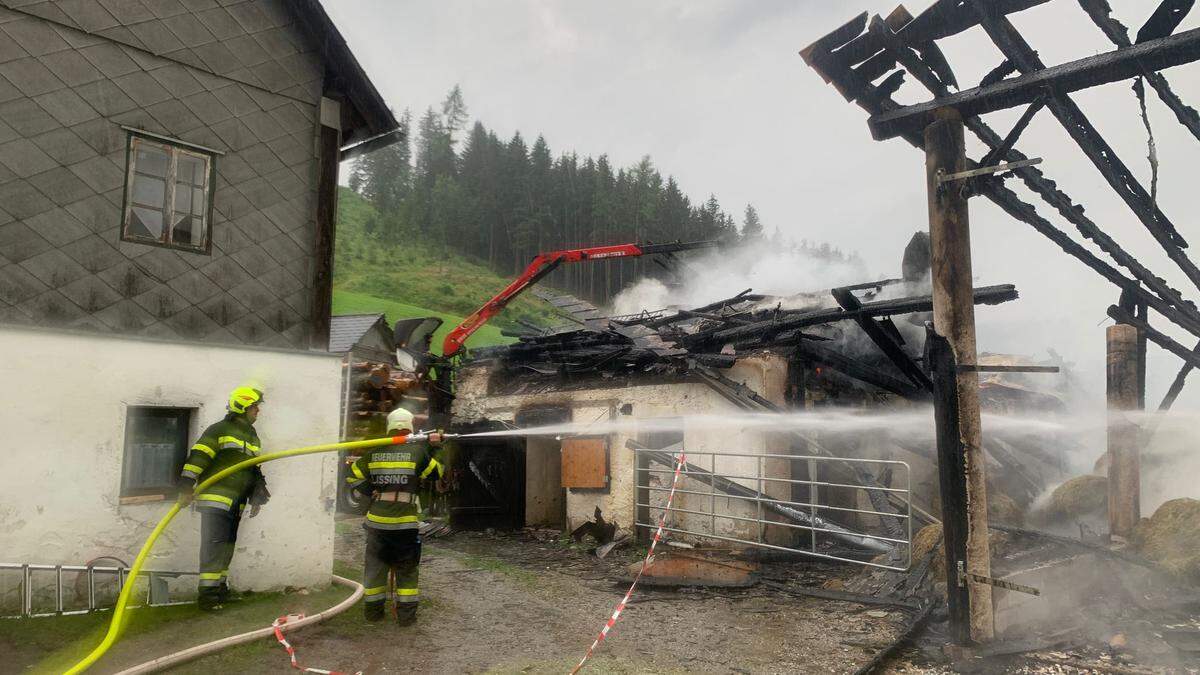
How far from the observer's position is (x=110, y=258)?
6906 millimetres

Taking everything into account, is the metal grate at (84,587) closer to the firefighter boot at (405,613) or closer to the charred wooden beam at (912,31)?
the firefighter boot at (405,613)

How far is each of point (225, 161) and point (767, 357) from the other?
906cm

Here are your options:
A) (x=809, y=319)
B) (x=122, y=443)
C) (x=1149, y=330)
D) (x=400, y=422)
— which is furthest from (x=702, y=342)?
(x=122, y=443)

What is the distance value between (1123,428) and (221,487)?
10253 mm

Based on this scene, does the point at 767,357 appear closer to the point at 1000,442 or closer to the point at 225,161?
the point at 1000,442

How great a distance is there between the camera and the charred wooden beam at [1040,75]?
4.63 meters

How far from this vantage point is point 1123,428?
8.52 meters

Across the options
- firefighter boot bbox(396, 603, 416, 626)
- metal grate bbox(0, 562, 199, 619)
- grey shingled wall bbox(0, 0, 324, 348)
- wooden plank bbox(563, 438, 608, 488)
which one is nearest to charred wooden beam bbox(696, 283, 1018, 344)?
wooden plank bbox(563, 438, 608, 488)

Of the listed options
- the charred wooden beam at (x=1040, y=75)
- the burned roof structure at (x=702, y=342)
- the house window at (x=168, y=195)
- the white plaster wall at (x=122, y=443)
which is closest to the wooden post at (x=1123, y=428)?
the burned roof structure at (x=702, y=342)

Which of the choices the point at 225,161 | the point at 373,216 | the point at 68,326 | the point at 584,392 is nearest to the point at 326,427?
the point at 68,326

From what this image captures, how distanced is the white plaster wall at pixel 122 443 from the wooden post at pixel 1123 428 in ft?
31.0

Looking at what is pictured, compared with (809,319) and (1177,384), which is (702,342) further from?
(1177,384)

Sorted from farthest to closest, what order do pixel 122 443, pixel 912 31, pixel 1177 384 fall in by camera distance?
1. pixel 1177 384
2. pixel 122 443
3. pixel 912 31

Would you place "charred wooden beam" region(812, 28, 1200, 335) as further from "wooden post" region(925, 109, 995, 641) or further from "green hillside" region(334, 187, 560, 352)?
"green hillside" region(334, 187, 560, 352)
